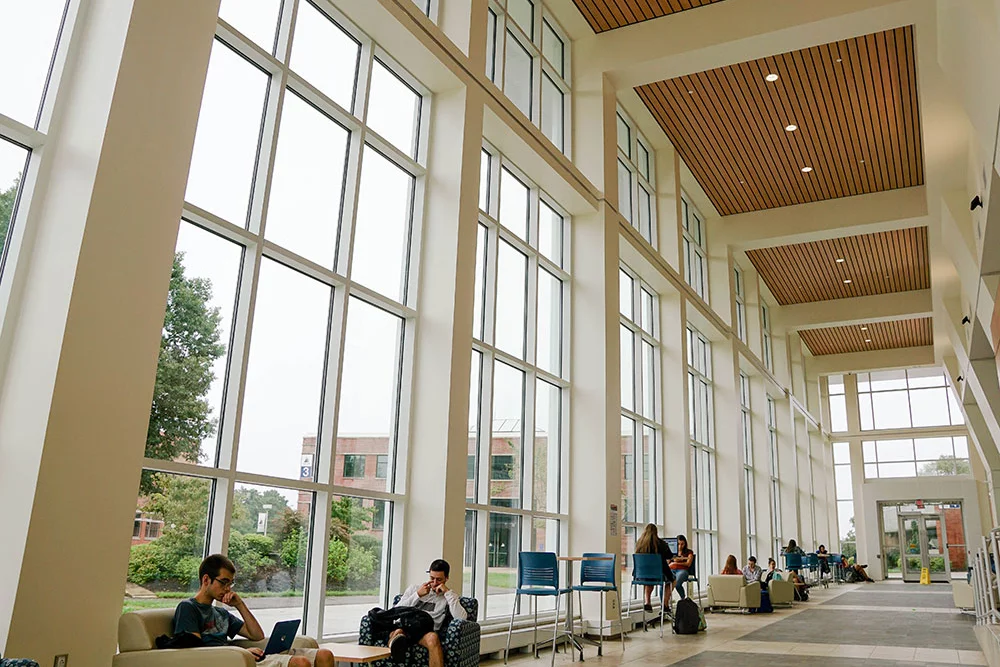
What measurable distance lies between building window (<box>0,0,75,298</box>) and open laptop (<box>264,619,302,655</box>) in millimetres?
2195

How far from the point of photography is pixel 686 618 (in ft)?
31.8

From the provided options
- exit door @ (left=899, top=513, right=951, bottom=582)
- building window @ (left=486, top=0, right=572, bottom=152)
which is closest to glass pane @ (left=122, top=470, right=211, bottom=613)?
Result: building window @ (left=486, top=0, right=572, bottom=152)

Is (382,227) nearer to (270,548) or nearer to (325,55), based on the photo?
(325,55)

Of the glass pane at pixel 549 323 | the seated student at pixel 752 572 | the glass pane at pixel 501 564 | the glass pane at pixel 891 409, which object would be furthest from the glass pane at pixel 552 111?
the glass pane at pixel 891 409

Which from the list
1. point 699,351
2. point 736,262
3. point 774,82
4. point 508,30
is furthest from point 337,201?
point 736,262

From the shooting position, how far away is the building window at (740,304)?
18922 mm

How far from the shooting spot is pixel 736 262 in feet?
61.6

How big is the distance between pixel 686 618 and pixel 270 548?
609 cm

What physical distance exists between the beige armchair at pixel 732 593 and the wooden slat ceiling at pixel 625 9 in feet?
29.2

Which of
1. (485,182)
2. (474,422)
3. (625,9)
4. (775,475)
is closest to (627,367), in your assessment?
(485,182)

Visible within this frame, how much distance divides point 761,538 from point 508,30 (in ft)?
46.5

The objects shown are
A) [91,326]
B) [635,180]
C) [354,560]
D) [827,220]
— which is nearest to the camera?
[91,326]

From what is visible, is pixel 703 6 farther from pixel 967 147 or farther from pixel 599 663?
pixel 599 663

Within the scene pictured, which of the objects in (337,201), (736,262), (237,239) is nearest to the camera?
(237,239)
